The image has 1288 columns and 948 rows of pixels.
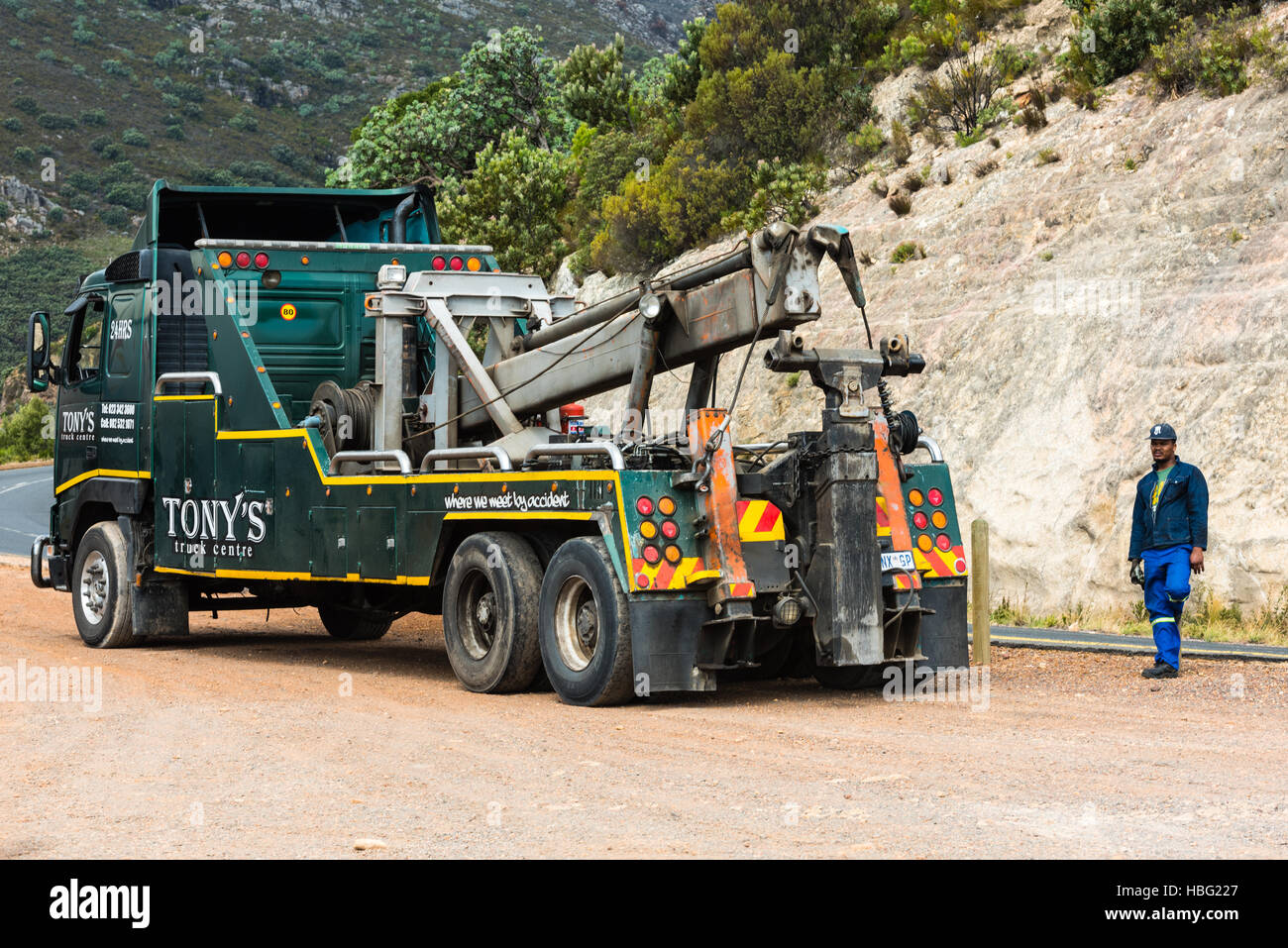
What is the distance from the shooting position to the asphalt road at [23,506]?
3117 cm

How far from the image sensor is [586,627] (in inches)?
438

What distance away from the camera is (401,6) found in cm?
11425

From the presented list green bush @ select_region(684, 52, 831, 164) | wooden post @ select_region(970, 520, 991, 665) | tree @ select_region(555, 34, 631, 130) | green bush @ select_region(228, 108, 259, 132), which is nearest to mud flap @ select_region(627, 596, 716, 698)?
wooden post @ select_region(970, 520, 991, 665)

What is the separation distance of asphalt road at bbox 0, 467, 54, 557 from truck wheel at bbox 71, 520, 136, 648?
12.9 meters

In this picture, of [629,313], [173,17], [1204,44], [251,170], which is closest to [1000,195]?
Answer: [1204,44]

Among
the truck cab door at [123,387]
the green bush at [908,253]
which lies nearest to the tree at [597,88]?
the green bush at [908,253]

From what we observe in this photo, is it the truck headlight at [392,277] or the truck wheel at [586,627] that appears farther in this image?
the truck headlight at [392,277]

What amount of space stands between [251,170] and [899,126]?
66.7 m

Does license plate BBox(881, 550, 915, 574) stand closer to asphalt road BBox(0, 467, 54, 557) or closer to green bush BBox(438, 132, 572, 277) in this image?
asphalt road BBox(0, 467, 54, 557)

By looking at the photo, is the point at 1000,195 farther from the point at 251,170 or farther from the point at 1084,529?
the point at 251,170

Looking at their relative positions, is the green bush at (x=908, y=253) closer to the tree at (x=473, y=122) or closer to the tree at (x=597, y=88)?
the tree at (x=597, y=88)

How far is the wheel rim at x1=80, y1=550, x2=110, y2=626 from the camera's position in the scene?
15.7 m

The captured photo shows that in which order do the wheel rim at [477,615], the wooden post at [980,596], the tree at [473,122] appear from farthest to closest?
the tree at [473,122]
the wooden post at [980,596]
the wheel rim at [477,615]

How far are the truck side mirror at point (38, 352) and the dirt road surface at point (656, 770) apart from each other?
452 cm
